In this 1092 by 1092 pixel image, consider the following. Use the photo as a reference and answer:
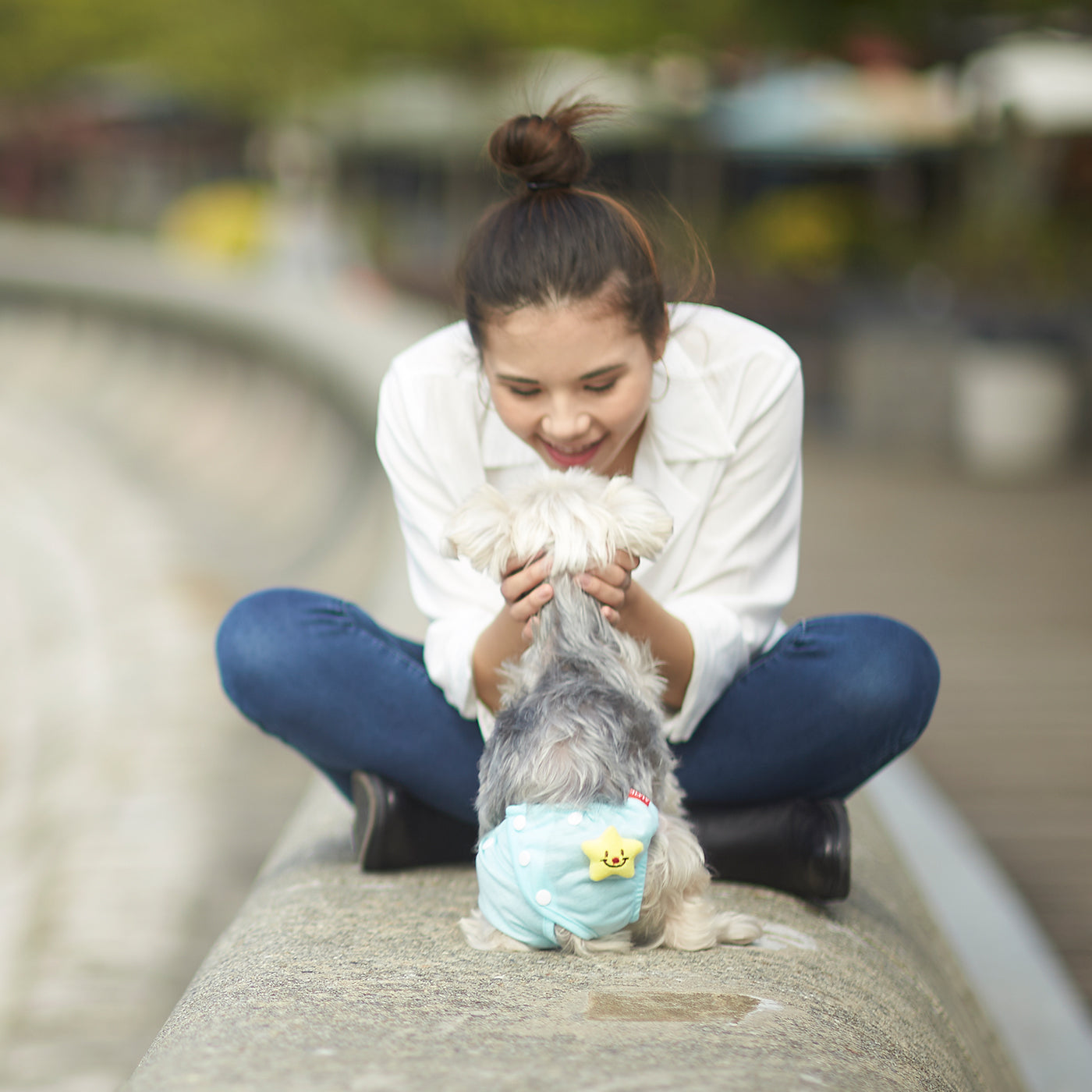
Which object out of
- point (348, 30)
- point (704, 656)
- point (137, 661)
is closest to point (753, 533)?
point (704, 656)

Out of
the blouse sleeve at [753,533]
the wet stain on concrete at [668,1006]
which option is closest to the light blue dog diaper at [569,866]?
the wet stain on concrete at [668,1006]

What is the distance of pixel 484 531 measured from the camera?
2186mm

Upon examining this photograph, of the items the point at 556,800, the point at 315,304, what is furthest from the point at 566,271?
the point at 315,304

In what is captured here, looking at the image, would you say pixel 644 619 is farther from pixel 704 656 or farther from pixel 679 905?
pixel 679 905

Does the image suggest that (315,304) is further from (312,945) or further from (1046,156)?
(312,945)

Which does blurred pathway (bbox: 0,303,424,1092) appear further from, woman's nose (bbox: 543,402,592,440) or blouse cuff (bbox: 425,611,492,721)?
woman's nose (bbox: 543,402,592,440)

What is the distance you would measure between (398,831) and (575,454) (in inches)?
33.5

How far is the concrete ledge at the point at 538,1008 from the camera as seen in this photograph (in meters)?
1.74

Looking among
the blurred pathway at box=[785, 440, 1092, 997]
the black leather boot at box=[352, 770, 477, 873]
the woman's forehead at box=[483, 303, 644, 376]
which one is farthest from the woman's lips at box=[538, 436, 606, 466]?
the blurred pathway at box=[785, 440, 1092, 997]

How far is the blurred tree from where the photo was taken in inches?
480

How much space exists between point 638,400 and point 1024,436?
8531 millimetres

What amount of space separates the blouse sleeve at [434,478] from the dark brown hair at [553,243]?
0.27 meters

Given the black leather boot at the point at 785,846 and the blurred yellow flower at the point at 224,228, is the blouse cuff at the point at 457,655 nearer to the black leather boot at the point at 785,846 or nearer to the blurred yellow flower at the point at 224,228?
the black leather boot at the point at 785,846

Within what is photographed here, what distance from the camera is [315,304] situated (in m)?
14.1
